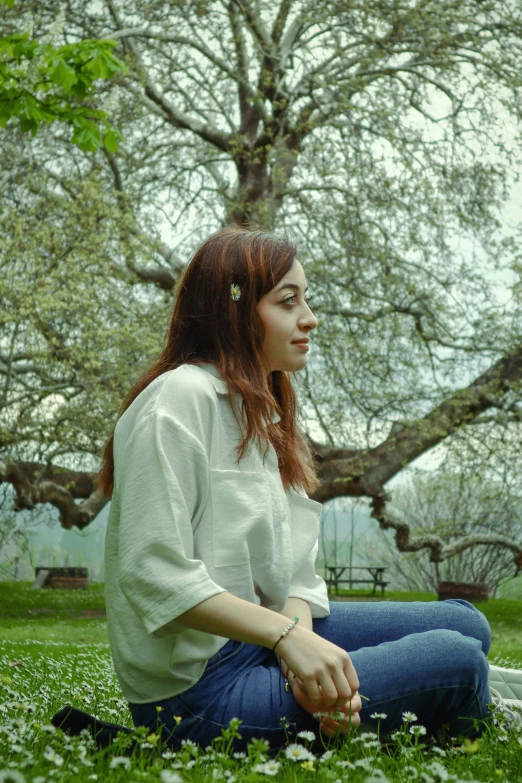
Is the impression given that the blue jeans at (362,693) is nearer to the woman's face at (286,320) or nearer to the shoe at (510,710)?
the shoe at (510,710)

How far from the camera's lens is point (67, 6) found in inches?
468

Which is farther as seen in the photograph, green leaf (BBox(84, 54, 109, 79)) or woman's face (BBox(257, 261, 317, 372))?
green leaf (BBox(84, 54, 109, 79))

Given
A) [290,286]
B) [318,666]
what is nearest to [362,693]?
[318,666]

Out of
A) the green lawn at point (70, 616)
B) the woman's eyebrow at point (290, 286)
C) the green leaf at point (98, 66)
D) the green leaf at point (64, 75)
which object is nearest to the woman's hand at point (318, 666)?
the woman's eyebrow at point (290, 286)

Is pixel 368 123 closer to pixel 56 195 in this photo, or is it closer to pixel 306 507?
pixel 56 195

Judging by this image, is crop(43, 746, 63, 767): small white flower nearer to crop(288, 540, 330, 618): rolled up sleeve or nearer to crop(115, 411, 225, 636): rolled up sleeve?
crop(115, 411, 225, 636): rolled up sleeve

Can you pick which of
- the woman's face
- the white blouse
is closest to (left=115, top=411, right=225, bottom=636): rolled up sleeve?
the white blouse

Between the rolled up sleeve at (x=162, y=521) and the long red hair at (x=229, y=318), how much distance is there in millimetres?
335

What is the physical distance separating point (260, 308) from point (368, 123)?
10.4 m

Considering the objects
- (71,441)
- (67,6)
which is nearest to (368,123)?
(67,6)

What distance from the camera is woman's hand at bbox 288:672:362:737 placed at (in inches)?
80.0

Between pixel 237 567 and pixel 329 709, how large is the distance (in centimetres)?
41

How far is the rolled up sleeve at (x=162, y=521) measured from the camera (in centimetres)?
194

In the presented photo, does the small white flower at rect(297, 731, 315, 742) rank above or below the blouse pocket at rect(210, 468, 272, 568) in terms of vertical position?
below
